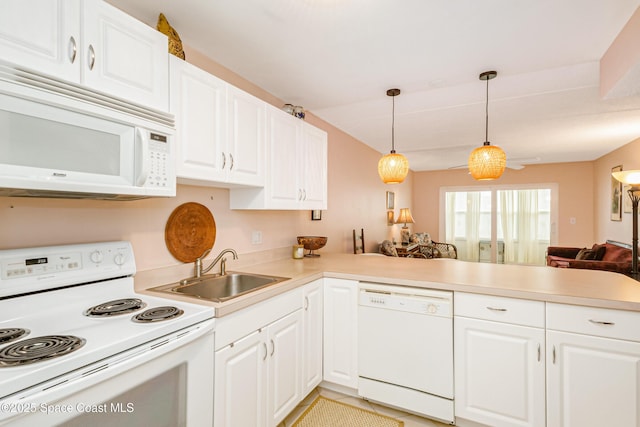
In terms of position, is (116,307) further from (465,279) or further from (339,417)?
(465,279)

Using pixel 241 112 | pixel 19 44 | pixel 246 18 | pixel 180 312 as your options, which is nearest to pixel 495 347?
pixel 180 312

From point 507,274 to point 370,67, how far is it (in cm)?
178

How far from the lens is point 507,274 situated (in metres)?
2.11

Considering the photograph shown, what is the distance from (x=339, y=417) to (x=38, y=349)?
1727mm

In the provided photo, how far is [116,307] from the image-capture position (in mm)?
1312

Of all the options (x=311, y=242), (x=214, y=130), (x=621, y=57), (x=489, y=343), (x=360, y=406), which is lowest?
(x=360, y=406)

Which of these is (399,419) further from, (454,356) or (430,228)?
(430,228)

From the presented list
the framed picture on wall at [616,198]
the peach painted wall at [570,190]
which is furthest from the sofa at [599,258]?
the peach painted wall at [570,190]

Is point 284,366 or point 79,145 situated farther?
point 284,366

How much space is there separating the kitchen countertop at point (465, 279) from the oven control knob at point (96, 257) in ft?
0.94

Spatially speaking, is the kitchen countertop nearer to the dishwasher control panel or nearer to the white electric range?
the dishwasher control panel

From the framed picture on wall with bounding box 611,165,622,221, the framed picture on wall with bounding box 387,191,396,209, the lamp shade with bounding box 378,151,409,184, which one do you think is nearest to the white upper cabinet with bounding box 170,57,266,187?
the lamp shade with bounding box 378,151,409,184

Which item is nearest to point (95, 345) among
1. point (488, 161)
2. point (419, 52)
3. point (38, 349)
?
point (38, 349)

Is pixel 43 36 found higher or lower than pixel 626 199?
higher
